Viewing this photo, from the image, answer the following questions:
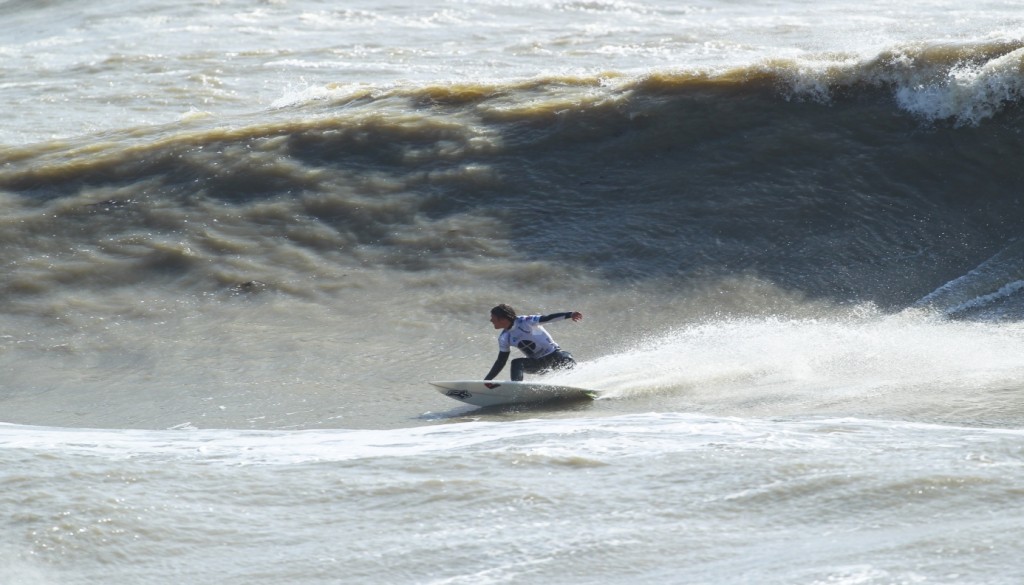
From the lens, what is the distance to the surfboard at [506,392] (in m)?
10.8

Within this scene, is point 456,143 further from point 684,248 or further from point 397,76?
point 397,76

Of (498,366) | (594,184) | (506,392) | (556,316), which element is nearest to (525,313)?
(498,366)

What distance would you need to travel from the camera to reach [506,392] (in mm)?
10938

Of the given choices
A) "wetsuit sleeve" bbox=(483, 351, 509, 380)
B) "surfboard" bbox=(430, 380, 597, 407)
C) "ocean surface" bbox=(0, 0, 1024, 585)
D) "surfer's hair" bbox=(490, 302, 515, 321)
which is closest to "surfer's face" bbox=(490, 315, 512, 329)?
"surfer's hair" bbox=(490, 302, 515, 321)

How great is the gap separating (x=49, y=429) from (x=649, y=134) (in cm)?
926

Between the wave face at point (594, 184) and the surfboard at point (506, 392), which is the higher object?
the wave face at point (594, 184)

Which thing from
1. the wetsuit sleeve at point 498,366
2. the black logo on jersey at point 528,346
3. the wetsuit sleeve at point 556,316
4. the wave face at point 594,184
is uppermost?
the wave face at point 594,184

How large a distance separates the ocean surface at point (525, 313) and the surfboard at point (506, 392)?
0.60 ft

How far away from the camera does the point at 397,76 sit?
24219 mm

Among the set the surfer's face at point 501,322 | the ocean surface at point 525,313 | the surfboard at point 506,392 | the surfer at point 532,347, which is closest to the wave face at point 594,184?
the ocean surface at point 525,313

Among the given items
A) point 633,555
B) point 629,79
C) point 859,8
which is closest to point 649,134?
point 629,79

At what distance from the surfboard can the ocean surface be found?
0.60 ft

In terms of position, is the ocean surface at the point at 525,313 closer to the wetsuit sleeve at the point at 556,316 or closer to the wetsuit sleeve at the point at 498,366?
the wetsuit sleeve at the point at 498,366

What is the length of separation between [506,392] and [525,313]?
2794 millimetres
